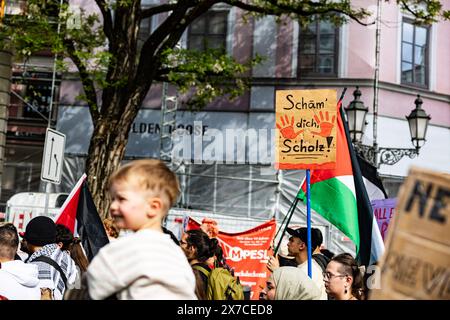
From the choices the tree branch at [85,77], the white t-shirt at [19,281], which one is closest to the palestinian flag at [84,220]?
the white t-shirt at [19,281]

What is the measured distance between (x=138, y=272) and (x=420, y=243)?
912mm

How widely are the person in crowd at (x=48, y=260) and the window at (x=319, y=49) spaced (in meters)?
13.3

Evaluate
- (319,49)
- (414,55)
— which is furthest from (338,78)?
(414,55)

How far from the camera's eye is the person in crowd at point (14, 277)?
4930mm

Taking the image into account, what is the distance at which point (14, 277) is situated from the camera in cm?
504

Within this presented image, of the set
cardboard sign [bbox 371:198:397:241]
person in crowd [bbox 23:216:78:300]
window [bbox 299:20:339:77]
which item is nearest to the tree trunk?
cardboard sign [bbox 371:198:397:241]

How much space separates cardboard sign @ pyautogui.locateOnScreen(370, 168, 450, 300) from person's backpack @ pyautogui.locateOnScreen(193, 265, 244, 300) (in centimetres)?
374

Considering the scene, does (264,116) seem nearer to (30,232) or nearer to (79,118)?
(79,118)

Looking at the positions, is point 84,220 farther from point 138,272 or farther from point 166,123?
point 166,123

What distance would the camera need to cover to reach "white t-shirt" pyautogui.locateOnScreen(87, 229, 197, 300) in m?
2.41

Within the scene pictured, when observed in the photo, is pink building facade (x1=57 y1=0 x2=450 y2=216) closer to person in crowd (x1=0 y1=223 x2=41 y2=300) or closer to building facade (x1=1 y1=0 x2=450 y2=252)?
building facade (x1=1 y1=0 x2=450 y2=252)

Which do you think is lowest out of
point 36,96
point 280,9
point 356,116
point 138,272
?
point 138,272

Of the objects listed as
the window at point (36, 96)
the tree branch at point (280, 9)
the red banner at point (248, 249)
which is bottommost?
the red banner at point (248, 249)

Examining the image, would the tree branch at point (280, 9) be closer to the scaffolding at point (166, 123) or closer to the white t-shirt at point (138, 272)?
the scaffolding at point (166, 123)
